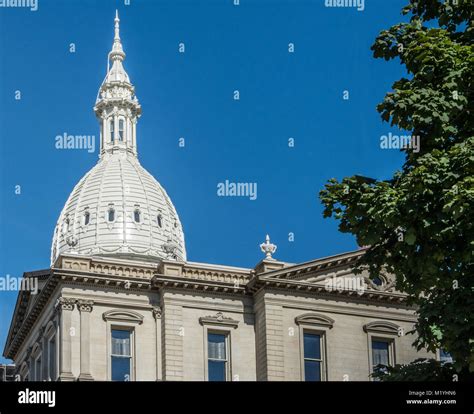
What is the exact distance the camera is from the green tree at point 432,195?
2650 centimetres

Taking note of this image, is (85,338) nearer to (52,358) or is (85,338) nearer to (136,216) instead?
(52,358)

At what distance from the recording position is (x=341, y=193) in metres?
28.5

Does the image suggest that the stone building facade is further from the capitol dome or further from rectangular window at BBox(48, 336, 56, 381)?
the capitol dome

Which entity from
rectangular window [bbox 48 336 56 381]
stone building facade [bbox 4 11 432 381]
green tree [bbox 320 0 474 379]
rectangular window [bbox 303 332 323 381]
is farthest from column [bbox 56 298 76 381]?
green tree [bbox 320 0 474 379]

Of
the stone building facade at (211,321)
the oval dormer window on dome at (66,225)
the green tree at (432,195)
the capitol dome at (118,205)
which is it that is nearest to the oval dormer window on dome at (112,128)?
the capitol dome at (118,205)

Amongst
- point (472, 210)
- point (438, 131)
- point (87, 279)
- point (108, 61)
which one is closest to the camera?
point (472, 210)

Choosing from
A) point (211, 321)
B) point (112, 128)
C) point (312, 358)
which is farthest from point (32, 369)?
point (112, 128)

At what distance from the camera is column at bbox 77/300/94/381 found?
50.2m

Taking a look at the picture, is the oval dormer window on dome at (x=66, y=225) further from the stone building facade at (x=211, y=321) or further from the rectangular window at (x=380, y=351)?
the rectangular window at (x=380, y=351)

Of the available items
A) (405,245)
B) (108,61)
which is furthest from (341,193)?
(108,61)

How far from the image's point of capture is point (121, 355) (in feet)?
169

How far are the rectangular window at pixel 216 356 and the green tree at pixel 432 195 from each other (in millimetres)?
24022

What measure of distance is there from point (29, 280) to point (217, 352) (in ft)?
34.3
